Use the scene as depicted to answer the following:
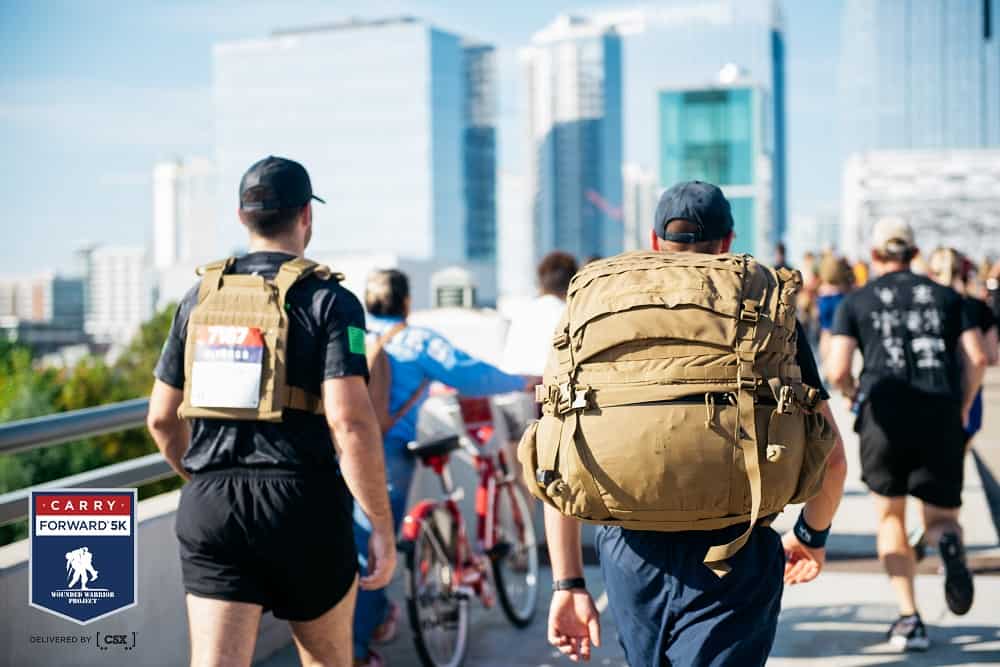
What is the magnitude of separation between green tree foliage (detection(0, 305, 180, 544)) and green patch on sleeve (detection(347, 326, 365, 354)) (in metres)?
7.88

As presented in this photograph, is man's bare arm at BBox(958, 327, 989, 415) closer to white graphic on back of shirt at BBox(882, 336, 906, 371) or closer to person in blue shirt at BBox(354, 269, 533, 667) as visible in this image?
white graphic on back of shirt at BBox(882, 336, 906, 371)

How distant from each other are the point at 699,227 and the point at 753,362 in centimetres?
53

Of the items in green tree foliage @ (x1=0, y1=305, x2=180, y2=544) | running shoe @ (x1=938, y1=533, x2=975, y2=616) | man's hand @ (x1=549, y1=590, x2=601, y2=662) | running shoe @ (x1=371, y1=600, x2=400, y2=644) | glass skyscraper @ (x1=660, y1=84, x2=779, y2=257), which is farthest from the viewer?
glass skyscraper @ (x1=660, y1=84, x2=779, y2=257)

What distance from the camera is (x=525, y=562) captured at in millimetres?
6633

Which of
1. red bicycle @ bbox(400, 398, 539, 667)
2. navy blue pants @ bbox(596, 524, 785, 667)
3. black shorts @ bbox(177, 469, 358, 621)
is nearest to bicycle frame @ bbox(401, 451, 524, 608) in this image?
red bicycle @ bbox(400, 398, 539, 667)

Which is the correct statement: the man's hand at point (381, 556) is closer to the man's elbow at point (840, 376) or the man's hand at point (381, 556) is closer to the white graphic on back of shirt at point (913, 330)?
the man's elbow at point (840, 376)

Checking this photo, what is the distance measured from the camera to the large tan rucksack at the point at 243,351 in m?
3.19

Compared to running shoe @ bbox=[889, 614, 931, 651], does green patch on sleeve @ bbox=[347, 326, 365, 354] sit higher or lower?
higher

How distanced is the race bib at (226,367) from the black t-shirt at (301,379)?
0.06 metres

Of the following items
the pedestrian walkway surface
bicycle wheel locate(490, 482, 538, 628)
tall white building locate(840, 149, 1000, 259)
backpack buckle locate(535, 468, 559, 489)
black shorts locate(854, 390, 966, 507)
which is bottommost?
the pedestrian walkway surface

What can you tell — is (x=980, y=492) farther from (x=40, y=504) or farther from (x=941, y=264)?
(x=40, y=504)

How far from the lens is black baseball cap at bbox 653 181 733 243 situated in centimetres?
298

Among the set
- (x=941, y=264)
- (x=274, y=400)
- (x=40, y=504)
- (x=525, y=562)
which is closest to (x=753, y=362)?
(x=274, y=400)

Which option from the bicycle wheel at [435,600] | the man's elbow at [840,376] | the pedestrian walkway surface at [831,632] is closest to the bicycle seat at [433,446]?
the bicycle wheel at [435,600]
